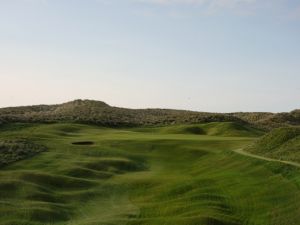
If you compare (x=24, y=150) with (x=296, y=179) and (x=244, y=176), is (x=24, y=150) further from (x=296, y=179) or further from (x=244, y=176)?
(x=296, y=179)

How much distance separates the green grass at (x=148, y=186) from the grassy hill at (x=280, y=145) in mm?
1413

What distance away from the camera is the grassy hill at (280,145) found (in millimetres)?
35031

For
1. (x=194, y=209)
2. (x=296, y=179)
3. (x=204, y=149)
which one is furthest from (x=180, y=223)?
(x=204, y=149)

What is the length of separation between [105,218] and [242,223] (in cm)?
657

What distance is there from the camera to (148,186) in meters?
35.2

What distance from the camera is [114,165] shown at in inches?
1660

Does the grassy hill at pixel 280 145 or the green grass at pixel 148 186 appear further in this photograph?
the grassy hill at pixel 280 145

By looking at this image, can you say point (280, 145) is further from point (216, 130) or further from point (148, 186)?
point (216, 130)

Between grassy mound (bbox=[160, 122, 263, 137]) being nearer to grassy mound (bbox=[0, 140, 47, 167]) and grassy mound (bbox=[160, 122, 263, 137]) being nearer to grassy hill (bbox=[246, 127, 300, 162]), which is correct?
grassy hill (bbox=[246, 127, 300, 162])

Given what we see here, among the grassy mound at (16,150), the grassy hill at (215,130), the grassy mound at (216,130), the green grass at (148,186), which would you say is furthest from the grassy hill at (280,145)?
the grassy mound at (216,130)

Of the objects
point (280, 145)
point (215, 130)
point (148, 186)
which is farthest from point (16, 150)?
point (215, 130)

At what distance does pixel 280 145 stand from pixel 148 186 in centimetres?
949

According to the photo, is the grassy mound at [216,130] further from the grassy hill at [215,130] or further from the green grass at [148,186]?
the green grass at [148,186]

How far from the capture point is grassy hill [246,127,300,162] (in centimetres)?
3503
